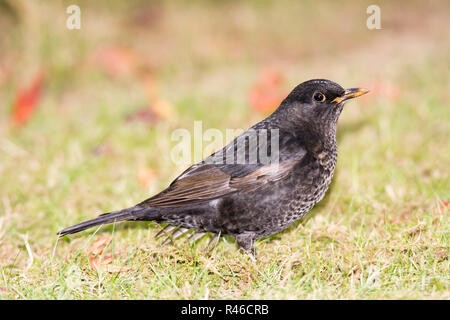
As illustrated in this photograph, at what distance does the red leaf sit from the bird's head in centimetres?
504

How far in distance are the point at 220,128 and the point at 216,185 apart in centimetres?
300

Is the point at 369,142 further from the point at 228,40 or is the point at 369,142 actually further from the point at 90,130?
the point at 228,40

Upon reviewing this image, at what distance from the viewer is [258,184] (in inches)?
150

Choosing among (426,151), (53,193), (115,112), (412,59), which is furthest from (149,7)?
(426,151)

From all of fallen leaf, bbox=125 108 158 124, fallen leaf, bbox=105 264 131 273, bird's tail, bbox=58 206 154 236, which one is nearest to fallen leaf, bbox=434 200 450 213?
bird's tail, bbox=58 206 154 236

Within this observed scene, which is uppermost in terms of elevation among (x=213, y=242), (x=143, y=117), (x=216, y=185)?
(x=143, y=117)

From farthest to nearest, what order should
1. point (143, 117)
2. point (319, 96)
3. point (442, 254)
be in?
point (143, 117) → point (319, 96) → point (442, 254)

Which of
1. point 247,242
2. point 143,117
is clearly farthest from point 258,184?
point 143,117

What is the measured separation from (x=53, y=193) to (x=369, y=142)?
3.66 metres

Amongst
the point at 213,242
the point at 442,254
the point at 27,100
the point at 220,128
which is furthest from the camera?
the point at 27,100

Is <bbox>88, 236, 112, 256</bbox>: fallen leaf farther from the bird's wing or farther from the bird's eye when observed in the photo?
the bird's eye

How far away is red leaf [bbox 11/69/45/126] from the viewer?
7.68m

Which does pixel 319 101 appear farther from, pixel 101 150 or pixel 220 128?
pixel 101 150
